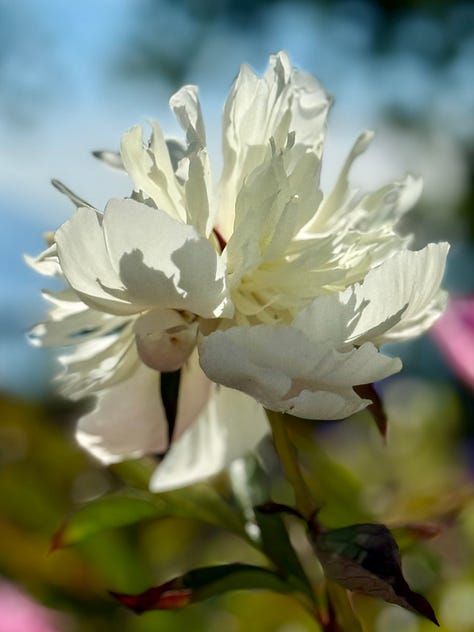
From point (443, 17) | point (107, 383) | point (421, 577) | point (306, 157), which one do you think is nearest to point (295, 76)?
point (306, 157)

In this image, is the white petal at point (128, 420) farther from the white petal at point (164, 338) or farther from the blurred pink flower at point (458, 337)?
the blurred pink flower at point (458, 337)

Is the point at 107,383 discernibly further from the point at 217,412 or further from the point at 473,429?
the point at 473,429

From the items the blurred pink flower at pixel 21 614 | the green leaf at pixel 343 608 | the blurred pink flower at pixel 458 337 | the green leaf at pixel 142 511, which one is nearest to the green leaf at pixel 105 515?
the green leaf at pixel 142 511

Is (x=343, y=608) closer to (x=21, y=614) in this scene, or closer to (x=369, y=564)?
(x=369, y=564)

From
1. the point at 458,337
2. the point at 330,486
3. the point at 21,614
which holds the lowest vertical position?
the point at 21,614

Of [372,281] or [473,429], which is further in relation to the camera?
[473,429]

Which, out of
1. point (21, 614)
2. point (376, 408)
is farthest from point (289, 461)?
point (21, 614)
